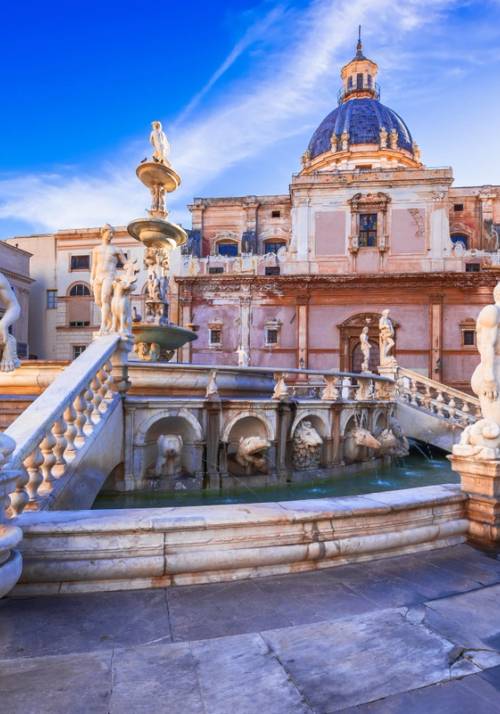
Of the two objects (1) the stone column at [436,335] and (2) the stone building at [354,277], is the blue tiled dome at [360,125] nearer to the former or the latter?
(2) the stone building at [354,277]

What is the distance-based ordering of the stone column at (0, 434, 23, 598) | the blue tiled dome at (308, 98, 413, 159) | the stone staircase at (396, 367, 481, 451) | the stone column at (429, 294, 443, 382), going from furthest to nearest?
the blue tiled dome at (308, 98, 413, 159)
the stone column at (429, 294, 443, 382)
the stone staircase at (396, 367, 481, 451)
the stone column at (0, 434, 23, 598)

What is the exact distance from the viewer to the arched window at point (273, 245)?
28.2 metres

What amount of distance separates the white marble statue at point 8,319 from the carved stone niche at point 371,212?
22.3 meters

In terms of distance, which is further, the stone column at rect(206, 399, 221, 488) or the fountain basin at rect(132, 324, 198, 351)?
the fountain basin at rect(132, 324, 198, 351)

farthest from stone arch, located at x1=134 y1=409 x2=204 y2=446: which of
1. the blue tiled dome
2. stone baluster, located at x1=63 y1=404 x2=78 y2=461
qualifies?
the blue tiled dome

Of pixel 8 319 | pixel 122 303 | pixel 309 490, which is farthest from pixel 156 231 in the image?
pixel 309 490

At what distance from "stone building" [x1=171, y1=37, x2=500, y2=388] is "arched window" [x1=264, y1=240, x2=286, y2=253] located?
20cm

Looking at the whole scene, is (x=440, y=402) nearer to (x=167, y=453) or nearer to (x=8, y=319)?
(x=167, y=453)

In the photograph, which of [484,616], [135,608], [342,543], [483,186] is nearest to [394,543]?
[342,543]

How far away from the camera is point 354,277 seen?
24.5 meters

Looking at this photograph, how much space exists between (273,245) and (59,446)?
2557cm

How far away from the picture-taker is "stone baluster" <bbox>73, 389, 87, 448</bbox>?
4.71 m

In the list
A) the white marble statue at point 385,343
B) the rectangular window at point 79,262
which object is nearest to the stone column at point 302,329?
the white marble statue at point 385,343

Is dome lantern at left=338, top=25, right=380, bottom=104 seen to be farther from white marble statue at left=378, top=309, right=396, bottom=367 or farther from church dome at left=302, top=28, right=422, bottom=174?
white marble statue at left=378, top=309, right=396, bottom=367
